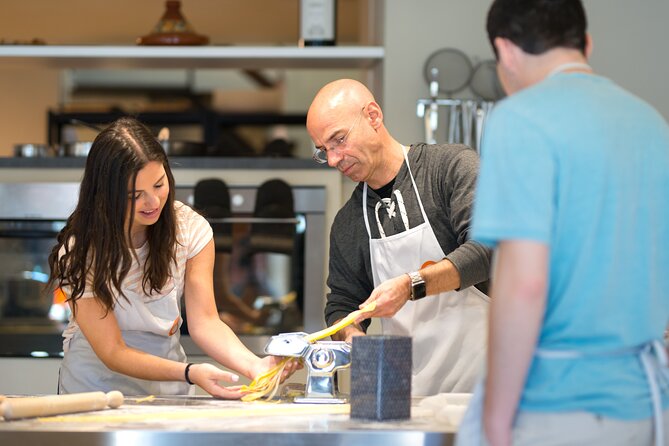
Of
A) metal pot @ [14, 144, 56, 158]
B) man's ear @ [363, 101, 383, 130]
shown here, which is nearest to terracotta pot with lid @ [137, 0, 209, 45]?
metal pot @ [14, 144, 56, 158]

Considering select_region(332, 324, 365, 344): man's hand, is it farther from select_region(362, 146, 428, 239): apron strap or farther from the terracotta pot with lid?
the terracotta pot with lid

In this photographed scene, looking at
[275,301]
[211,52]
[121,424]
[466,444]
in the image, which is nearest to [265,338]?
[275,301]

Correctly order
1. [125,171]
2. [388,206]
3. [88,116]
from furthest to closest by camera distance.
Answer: [88,116], [388,206], [125,171]

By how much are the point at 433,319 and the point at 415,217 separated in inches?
10.2

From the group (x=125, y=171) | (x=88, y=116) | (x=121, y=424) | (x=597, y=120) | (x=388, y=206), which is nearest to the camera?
(x=597, y=120)

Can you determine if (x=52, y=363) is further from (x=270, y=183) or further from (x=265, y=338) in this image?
(x=270, y=183)

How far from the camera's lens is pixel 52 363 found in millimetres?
3576

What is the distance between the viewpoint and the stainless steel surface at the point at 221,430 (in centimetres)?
152

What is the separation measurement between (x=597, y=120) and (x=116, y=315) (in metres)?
1.34

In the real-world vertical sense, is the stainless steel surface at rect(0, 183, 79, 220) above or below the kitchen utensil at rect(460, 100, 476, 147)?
below

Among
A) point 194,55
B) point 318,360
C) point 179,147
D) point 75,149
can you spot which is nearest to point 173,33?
point 194,55

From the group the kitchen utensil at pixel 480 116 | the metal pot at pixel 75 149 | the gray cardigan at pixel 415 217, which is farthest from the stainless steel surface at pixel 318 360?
the metal pot at pixel 75 149

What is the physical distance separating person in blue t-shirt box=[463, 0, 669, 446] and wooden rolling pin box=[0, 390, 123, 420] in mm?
774

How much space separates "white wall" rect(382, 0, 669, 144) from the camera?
3498 mm
